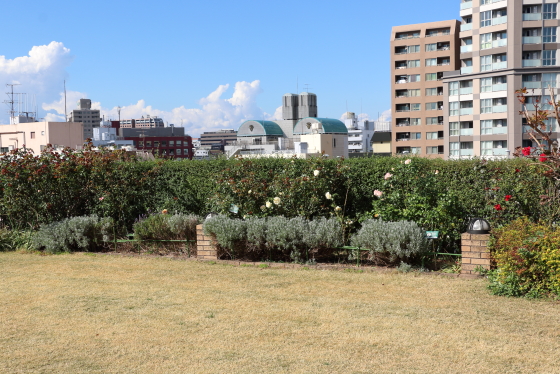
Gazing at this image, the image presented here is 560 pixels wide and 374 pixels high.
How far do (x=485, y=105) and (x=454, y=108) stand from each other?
457 centimetres

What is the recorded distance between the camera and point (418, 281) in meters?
8.81

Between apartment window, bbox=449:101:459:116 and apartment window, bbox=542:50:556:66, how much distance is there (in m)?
10.6

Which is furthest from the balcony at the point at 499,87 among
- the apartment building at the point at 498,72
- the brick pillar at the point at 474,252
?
the brick pillar at the point at 474,252

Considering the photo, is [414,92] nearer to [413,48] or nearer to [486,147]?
[413,48]

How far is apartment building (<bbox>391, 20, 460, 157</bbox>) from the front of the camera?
269 ft

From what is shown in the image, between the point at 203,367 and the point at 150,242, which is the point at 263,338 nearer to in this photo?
the point at 203,367

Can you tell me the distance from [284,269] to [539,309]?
429 cm

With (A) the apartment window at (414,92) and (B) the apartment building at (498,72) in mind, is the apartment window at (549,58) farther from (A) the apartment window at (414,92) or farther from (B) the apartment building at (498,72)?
(A) the apartment window at (414,92)

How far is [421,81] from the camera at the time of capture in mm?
83875

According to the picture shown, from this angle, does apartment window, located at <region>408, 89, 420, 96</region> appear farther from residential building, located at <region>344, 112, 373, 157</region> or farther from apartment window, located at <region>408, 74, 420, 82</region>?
residential building, located at <region>344, 112, 373, 157</region>

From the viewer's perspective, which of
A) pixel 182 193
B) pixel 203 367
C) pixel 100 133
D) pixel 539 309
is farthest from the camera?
pixel 100 133

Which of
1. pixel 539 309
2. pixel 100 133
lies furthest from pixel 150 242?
pixel 100 133

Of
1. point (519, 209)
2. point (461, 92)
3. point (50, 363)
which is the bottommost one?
point (50, 363)

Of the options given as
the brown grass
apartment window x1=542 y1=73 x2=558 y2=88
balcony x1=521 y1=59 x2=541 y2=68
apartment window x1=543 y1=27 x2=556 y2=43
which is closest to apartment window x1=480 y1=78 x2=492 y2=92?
balcony x1=521 y1=59 x2=541 y2=68
